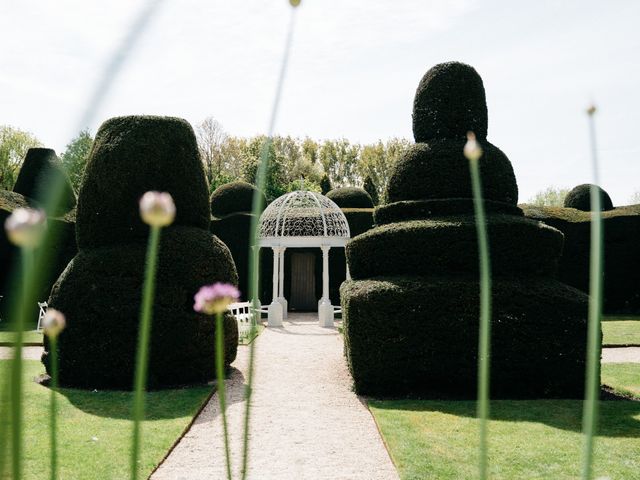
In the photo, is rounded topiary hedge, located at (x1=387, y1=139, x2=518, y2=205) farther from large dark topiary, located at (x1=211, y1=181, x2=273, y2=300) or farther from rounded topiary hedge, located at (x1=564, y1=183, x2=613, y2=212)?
rounded topiary hedge, located at (x1=564, y1=183, x2=613, y2=212)

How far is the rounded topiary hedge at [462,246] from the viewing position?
845 cm

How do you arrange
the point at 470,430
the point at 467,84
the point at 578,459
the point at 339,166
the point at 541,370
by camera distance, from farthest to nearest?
1. the point at 339,166
2. the point at 467,84
3. the point at 541,370
4. the point at 470,430
5. the point at 578,459

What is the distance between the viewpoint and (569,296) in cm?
808

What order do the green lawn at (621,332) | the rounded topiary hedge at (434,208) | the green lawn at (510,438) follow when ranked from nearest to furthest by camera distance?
the green lawn at (510,438)
the rounded topiary hedge at (434,208)
the green lawn at (621,332)

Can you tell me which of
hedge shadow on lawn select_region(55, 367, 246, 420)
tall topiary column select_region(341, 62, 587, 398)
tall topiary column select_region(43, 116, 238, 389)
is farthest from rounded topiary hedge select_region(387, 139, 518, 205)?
hedge shadow on lawn select_region(55, 367, 246, 420)

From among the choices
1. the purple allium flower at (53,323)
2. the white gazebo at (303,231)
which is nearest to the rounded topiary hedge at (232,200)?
the white gazebo at (303,231)

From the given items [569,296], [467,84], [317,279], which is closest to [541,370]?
[569,296]

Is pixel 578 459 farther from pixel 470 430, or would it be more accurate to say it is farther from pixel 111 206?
pixel 111 206

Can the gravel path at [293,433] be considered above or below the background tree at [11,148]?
below

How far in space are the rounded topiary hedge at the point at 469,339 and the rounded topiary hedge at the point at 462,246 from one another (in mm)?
518

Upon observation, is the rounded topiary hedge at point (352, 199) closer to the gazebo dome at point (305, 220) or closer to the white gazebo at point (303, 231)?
the white gazebo at point (303, 231)

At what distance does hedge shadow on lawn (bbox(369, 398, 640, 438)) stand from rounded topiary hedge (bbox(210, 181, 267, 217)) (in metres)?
16.5

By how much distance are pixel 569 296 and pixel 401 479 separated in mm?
4728

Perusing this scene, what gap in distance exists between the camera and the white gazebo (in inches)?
715
